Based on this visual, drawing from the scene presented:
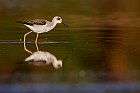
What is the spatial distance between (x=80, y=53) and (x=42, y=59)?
93cm

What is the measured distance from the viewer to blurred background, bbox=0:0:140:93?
415 inches

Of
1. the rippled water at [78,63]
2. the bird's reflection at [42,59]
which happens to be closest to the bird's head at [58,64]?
the bird's reflection at [42,59]

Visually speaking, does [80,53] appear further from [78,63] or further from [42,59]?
[78,63]

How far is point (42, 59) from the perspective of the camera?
12492mm

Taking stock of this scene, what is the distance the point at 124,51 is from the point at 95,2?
37.6 ft

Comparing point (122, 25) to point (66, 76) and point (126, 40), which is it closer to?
point (126, 40)

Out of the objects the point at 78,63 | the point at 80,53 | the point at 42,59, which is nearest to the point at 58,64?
the point at 78,63

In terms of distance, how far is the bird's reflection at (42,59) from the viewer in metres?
12.1

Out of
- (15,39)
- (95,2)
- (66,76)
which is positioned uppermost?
(95,2)

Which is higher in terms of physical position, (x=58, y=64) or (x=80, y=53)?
(x=80, y=53)

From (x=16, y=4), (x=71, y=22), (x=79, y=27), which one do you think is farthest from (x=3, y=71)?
(x=16, y=4)

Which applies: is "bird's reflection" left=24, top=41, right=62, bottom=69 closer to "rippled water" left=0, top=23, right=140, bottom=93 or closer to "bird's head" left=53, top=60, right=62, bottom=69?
"bird's head" left=53, top=60, right=62, bottom=69

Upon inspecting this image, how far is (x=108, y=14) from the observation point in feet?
68.6

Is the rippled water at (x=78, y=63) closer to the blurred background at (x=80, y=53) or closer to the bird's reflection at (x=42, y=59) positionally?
the blurred background at (x=80, y=53)
